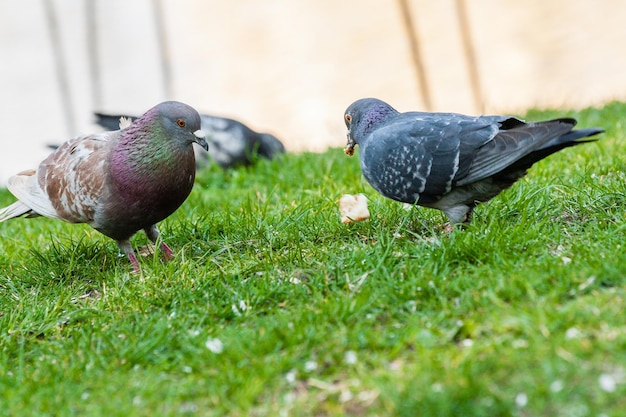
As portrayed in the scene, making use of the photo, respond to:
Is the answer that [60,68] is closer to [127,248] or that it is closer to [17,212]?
[17,212]

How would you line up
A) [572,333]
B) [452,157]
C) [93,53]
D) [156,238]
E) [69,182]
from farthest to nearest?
[93,53] < [156,238] < [69,182] < [452,157] < [572,333]

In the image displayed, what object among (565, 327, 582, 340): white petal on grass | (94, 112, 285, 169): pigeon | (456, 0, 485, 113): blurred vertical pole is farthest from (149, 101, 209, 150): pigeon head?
(456, 0, 485, 113): blurred vertical pole

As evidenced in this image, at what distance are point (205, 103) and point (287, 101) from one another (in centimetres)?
105

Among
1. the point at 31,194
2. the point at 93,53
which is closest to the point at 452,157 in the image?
the point at 31,194

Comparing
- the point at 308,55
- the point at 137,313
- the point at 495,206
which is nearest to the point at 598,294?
Answer: the point at 495,206

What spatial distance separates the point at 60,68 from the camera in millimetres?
9695

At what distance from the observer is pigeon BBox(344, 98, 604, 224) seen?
3.39m

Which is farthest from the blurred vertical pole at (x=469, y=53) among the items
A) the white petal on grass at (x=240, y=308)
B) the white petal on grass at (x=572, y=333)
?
the white petal on grass at (x=572, y=333)

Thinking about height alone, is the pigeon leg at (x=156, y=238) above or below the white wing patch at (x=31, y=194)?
below

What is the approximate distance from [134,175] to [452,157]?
5.12 feet

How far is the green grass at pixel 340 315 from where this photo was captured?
7.87ft

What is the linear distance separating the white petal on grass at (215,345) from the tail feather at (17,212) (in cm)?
194

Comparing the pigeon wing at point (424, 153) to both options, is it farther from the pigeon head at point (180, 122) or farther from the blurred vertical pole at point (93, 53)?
the blurred vertical pole at point (93, 53)

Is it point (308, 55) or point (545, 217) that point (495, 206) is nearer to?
point (545, 217)
